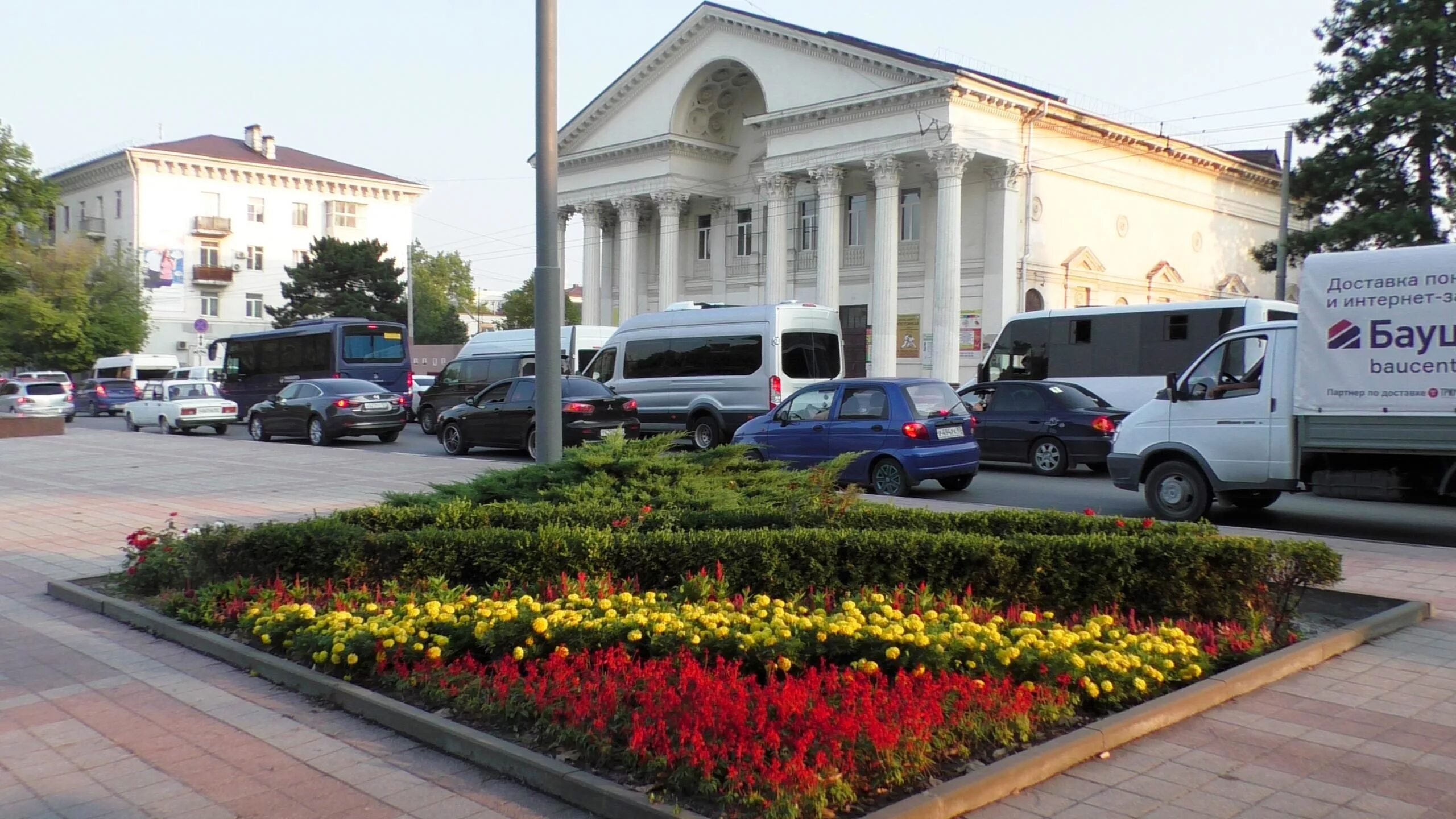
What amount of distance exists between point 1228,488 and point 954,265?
28.1 m

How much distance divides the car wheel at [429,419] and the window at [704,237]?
74.0ft

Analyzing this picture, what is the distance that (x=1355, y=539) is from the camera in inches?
445

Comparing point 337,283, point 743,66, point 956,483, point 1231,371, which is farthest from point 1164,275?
point 337,283

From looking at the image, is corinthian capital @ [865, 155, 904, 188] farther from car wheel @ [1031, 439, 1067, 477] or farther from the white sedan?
car wheel @ [1031, 439, 1067, 477]

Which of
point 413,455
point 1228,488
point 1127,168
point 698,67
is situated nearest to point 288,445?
point 413,455

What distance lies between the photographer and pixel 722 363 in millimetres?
23469

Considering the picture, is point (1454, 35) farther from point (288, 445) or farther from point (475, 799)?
point (475, 799)

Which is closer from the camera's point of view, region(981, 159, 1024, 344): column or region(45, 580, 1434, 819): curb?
region(45, 580, 1434, 819): curb

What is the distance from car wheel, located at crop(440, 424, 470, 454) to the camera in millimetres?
22734

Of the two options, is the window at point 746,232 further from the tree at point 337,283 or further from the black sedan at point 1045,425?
the black sedan at point 1045,425

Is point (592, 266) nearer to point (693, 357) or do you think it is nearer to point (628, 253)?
point (628, 253)

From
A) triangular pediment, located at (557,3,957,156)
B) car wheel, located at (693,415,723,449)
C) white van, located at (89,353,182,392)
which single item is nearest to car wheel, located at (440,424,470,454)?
car wheel, located at (693,415,723,449)

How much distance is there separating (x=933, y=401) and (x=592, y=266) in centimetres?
3911

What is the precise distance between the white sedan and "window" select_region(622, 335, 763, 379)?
14530 millimetres
